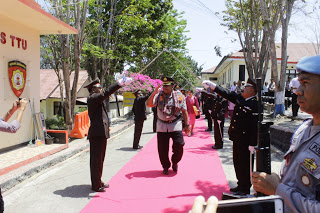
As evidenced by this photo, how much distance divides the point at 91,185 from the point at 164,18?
1907cm

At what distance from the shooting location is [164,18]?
22.5 meters

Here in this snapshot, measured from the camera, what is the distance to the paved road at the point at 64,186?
451cm

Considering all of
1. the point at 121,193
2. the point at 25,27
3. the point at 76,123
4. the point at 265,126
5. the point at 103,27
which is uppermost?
the point at 103,27

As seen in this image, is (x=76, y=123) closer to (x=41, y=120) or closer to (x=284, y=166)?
(x=41, y=120)

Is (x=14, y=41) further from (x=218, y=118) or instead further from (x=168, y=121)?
(x=218, y=118)

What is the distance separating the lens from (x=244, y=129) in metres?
4.63

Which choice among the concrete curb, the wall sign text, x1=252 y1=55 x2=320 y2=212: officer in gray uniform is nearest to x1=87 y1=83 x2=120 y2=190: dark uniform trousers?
the concrete curb

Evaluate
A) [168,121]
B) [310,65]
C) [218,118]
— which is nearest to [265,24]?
[218,118]

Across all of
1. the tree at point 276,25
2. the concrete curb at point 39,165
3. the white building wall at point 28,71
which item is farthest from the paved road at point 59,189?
the tree at point 276,25

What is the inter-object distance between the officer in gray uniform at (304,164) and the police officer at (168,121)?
432 centimetres

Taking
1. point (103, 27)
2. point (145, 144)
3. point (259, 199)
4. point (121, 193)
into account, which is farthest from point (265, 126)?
point (103, 27)

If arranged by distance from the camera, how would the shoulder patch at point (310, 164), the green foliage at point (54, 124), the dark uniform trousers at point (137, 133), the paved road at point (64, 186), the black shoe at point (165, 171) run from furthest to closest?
the green foliage at point (54, 124)
the dark uniform trousers at point (137, 133)
the black shoe at point (165, 171)
the paved road at point (64, 186)
the shoulder patch at point (310, 164)

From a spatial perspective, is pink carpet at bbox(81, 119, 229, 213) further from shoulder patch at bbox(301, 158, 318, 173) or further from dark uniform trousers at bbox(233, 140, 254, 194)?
shoulder patch at bbox(301, 158, 318, 173)

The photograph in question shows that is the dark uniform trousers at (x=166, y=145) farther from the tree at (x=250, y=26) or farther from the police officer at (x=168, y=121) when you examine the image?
the tree at (x=250, y=26)
